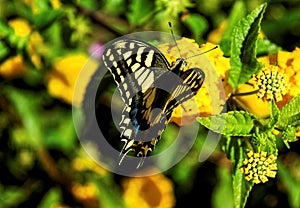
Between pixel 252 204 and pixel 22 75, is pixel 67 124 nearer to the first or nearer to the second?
pixel 22 75

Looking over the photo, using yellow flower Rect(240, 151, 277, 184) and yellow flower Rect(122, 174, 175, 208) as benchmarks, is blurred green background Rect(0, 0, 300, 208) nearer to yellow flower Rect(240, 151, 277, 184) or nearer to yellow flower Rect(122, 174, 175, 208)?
→ yellow flower Rect(122, 174, 175, 208)

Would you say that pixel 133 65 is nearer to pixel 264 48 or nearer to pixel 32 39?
pixel 264 48

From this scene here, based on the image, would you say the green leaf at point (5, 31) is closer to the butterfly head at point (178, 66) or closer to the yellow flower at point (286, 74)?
the butterfly head at point (178, 66)

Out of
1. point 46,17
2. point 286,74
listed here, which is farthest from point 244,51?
point 46,17

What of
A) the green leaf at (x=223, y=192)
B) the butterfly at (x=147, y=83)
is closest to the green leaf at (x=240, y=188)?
the butterfly at (x=147, y=83)

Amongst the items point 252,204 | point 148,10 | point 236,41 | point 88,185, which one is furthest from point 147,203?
point 236,41

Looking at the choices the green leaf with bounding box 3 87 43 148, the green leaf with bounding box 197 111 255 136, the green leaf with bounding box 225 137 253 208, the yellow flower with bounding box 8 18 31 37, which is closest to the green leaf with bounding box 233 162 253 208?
the green leaf with bounding box 225 137 253 208
